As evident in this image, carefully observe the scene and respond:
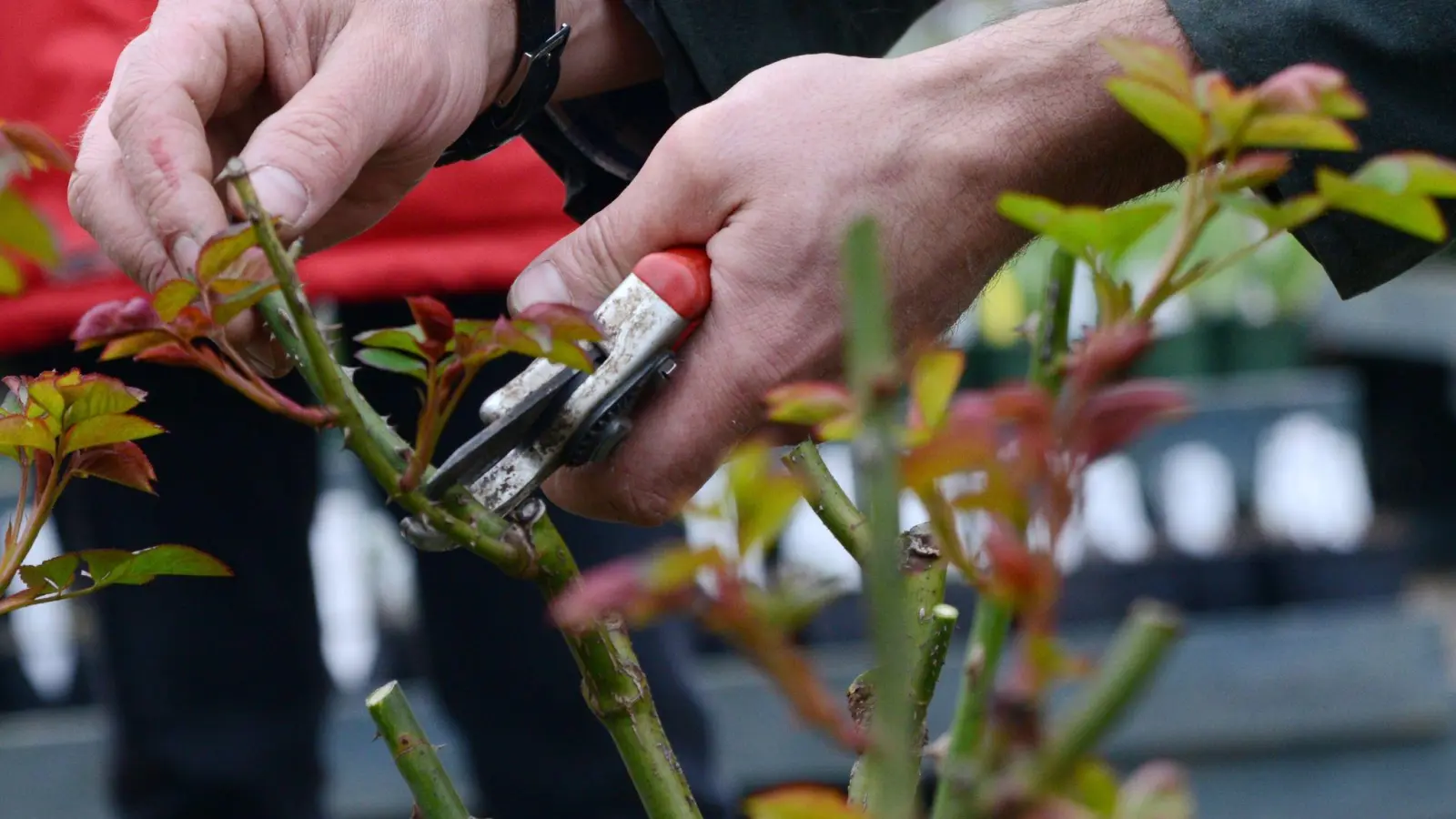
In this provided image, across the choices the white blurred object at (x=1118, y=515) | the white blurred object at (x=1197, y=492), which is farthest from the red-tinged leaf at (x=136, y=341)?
the white blurred object at (x=1197, y=492)

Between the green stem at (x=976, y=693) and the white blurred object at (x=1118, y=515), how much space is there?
86.6 inches

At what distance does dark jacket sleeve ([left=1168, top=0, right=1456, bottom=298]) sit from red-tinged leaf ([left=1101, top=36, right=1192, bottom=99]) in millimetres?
277

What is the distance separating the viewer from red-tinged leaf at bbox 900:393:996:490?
0.28 metres

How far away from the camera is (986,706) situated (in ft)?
1.18

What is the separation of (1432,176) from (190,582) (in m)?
1.19

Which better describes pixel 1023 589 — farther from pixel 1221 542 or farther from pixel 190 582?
pixel 1221 542

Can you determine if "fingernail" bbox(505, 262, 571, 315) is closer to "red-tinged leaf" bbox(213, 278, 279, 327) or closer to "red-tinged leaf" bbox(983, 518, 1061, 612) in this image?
"red-tinged leaf" bbox(213, 278, 279, 327)

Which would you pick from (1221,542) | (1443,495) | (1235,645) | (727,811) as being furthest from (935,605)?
(1443,495)

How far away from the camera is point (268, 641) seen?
1.33m

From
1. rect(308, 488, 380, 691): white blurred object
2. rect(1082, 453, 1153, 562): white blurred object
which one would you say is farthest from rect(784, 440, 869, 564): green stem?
rect(1082, 453, 1153, 562): white blurred object

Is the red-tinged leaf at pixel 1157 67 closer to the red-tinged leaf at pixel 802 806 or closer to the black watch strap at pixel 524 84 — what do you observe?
the red-tinged leaf at pixel 802 806

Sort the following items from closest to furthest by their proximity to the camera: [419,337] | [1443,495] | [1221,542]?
[419,337]
[1221,542]
[1443,495]

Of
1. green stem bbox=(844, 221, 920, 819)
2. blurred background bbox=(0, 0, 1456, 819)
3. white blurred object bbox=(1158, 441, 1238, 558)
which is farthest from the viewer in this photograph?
white blurred object bbox=(1158, 441, 1238, 558)

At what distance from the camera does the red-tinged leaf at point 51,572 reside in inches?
19.9
